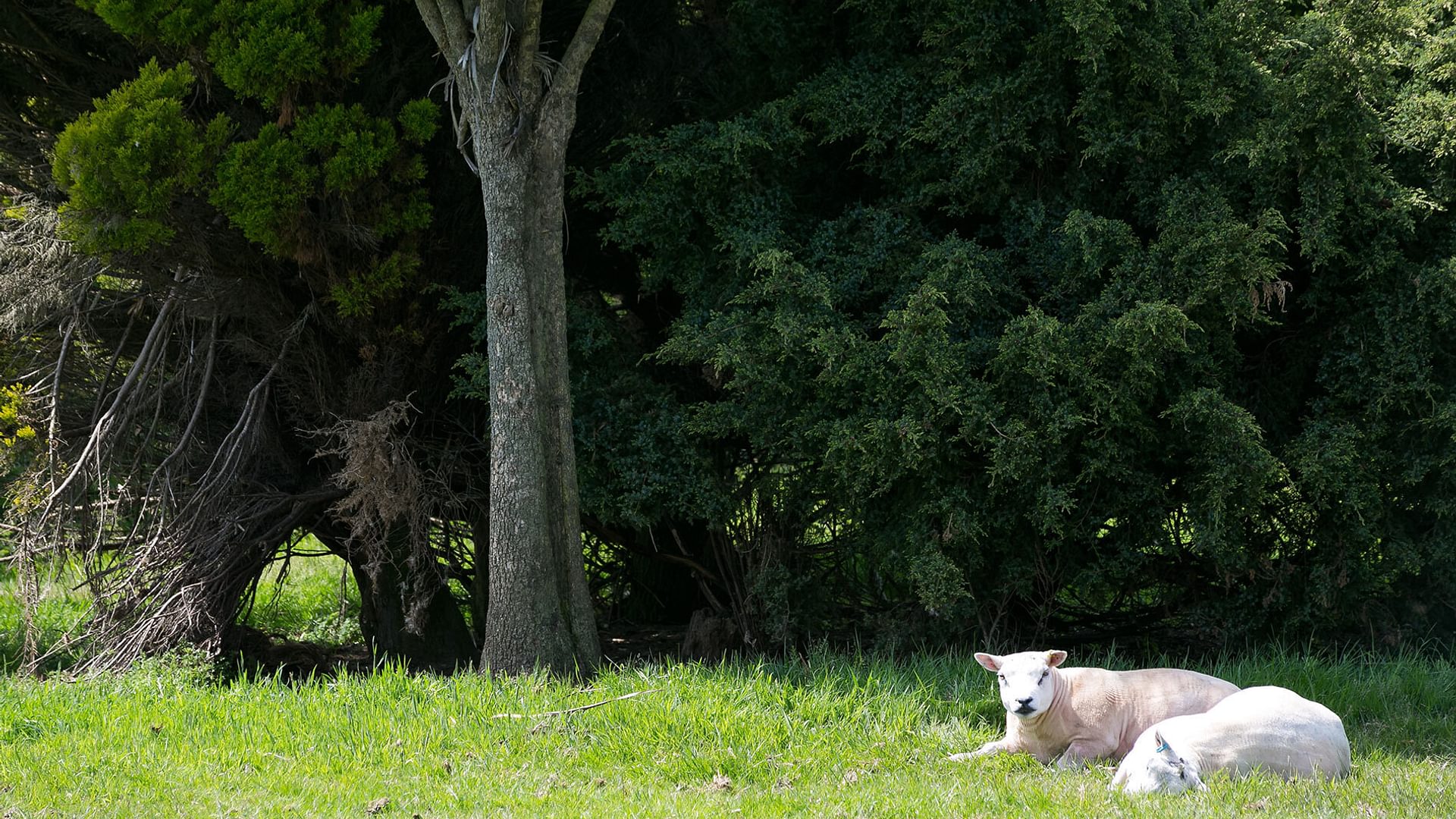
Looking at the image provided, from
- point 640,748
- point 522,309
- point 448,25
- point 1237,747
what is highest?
point 448,25

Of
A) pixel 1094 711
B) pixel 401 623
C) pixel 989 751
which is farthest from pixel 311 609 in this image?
pixel 1094 711

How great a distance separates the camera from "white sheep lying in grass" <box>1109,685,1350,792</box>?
562 centimetres

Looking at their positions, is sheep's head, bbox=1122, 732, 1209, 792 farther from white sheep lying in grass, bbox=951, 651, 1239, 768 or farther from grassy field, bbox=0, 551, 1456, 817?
white sheep lying in grass, bbox=951, 651, 1239, 768

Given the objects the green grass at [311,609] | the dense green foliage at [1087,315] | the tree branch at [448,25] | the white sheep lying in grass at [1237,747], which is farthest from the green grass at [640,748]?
the green grass at [311,609]

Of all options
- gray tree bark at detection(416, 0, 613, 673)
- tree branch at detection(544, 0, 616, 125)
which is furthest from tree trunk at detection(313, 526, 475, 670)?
tree branch at detection(544, 0, 616, 125)

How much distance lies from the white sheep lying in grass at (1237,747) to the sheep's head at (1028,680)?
1.55ft

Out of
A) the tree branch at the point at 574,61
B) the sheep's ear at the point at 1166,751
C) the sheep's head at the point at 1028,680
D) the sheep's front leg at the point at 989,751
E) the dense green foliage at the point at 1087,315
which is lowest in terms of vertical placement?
the sheep's front leg at the point at 989,751

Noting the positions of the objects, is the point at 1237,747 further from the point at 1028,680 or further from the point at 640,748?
the point at 640,748

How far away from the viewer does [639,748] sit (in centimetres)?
637

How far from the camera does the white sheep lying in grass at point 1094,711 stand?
6.32 meters

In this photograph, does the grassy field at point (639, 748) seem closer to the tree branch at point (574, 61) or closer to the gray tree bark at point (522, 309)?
the gray tree bark at point (522, 309)

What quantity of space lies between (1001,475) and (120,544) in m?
6.66

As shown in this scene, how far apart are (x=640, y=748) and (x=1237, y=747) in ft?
9.39

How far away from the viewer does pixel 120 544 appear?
9.61m
